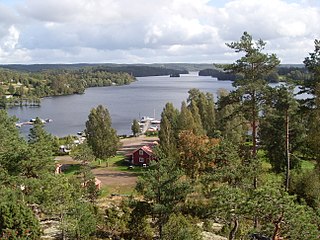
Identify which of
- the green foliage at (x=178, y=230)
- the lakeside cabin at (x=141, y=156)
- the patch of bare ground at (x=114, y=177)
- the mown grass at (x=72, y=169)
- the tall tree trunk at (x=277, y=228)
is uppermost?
the tall tree trunk at (x=277, y=228)

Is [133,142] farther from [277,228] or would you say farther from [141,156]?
[277,228]

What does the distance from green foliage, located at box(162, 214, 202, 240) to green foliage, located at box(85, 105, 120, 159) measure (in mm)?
21147

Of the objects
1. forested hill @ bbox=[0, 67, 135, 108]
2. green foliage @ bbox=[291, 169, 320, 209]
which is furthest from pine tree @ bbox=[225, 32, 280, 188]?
forested hill @ bbox=[0, 67, 135, 108]

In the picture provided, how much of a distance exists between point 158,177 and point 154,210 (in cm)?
115

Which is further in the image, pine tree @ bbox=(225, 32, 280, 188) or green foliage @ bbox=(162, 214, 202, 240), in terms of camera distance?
pine tree @ bbox=(225, 32, 280, 188)

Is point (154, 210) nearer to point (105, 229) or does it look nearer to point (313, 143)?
point (105, 229)

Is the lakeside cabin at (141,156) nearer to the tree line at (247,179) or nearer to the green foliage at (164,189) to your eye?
the tree line at (247,179)

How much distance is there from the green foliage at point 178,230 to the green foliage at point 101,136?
69.4ft

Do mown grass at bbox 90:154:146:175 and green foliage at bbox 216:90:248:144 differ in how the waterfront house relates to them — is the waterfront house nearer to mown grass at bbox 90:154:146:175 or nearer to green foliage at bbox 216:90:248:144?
mown grass at bbox 90:154:146:175

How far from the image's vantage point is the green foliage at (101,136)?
35156mm

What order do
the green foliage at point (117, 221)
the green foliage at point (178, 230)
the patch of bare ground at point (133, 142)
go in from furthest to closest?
the patch of bare ground at point (133, 142) < the green foliage at point (117, 221) < the green foliage at point (178, 230)

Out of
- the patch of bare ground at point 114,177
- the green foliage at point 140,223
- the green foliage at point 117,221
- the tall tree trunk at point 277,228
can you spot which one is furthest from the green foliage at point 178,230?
the patch of bare ground at point 114,177

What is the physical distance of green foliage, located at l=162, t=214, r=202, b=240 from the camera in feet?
42.5

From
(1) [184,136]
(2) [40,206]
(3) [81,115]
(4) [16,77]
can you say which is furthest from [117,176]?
(4) [16,77]
